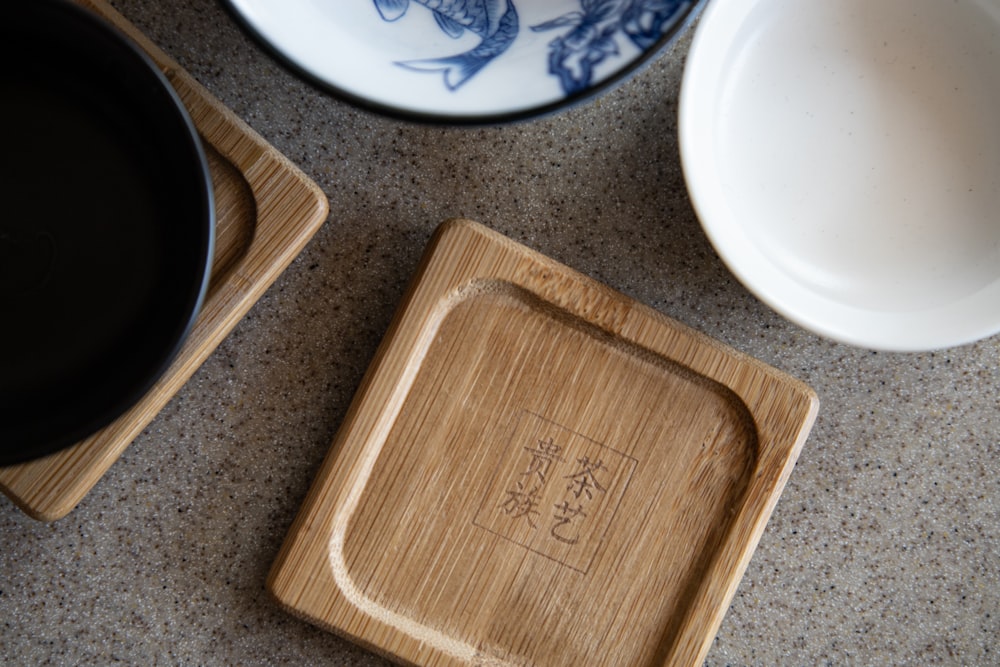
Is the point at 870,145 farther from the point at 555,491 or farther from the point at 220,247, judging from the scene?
the point at 220,247

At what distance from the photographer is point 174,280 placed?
0.41 m

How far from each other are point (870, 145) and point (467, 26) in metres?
0.28

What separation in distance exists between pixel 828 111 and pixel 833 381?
0.59 ft

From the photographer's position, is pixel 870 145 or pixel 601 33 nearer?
pixel 601 33

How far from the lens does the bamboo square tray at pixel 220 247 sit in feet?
1.48

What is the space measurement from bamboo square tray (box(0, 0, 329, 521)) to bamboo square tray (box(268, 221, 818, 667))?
9 cm

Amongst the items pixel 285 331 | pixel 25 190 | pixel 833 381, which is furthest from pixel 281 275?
pixel 833 381

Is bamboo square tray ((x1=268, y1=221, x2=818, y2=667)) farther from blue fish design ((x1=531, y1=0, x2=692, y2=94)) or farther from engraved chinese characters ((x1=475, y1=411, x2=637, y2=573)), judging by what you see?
blue fish design ((x1=531, y1=0, x2=692, y2=94))

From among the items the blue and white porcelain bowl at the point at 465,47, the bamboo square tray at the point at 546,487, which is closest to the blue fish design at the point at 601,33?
the blue and white porcelain bowl at the point at 465,47

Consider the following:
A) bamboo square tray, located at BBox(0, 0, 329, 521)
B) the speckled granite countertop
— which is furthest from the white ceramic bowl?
bamboo square tray, located at BBox(0, 0, 329, 521)

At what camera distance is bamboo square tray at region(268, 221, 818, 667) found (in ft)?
1.58

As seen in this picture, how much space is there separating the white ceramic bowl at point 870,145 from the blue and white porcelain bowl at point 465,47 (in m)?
0.13

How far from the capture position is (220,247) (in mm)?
461

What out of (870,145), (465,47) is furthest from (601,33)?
(870,145)
